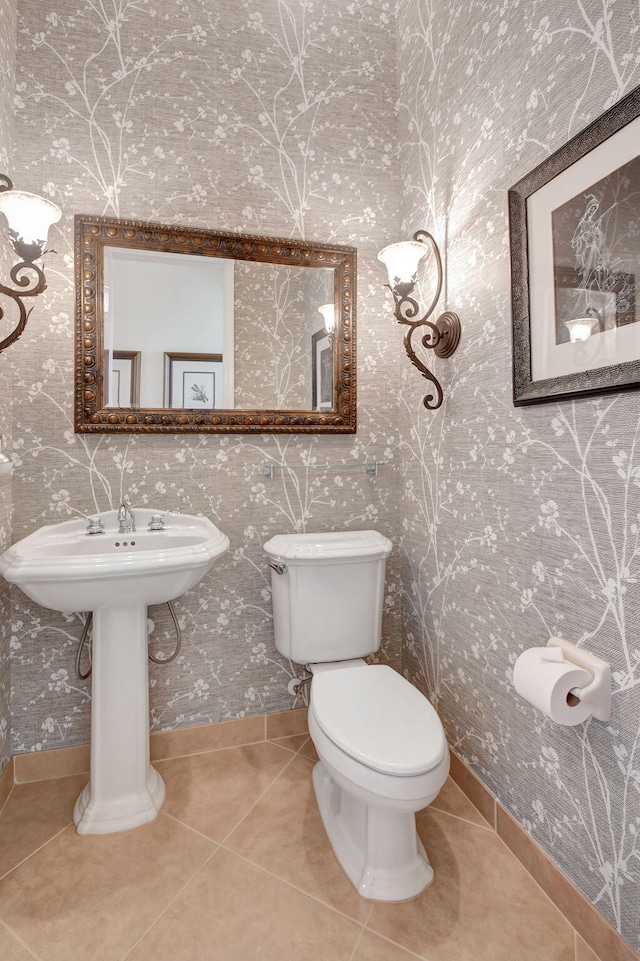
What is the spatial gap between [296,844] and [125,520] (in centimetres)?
113

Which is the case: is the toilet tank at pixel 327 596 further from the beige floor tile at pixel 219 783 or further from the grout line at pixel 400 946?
the grout line at pixel 400 946

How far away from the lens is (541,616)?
119 centimetres

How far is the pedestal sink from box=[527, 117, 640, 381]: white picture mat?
1.02 meters

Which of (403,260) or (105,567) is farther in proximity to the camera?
(403,260)

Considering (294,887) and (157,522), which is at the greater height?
(157,522)

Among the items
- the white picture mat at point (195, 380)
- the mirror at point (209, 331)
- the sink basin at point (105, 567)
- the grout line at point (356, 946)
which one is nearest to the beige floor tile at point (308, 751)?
the grout line at point (356, 946)

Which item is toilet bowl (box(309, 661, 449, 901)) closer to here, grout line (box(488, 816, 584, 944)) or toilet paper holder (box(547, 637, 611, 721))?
grout line (box(488, 816, 584, 944))

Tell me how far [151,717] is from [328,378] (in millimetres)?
1455

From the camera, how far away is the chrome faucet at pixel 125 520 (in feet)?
5.22

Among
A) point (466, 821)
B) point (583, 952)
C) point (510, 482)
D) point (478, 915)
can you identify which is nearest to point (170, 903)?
point (478, 915)

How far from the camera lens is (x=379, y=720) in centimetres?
122

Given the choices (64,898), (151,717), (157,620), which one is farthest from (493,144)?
(64,898)

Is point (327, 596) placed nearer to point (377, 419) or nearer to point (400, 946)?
point (377, 419)

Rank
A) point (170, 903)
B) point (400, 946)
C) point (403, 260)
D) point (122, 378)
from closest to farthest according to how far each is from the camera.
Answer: point (400, 946) → point (170, 903) → point (403, 260) → point (122, 378)
